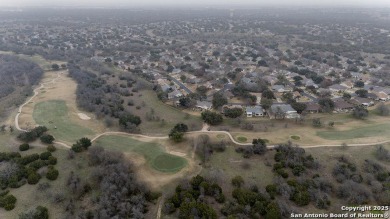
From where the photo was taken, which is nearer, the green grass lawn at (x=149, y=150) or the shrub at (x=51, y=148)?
the green grass lawn at (x=149, y=150)

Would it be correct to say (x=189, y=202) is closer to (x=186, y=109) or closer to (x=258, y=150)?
(x=258, y=150)

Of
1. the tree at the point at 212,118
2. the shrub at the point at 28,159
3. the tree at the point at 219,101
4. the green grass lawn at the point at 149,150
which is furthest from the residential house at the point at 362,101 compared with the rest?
the shrub at the point at 28,159

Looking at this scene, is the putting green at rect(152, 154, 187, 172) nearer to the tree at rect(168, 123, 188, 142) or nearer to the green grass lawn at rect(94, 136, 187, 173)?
the green grass lawn at rect(94, 136, 187, 173)

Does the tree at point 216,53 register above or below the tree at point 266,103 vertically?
above

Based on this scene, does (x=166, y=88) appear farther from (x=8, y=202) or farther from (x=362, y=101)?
(x=362, y=101)

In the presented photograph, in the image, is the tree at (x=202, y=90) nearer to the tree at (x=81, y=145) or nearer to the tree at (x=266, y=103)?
the tree at (x=266, y=103)

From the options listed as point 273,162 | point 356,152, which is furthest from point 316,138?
point 273,162

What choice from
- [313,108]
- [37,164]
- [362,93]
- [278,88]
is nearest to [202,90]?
[278,88]
